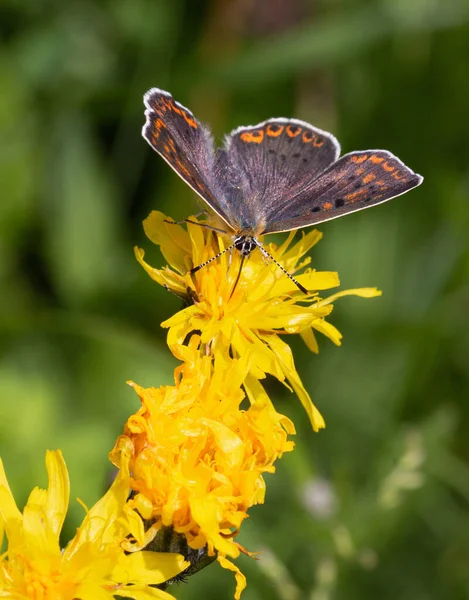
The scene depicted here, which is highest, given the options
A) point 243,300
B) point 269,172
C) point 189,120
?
point 189,120

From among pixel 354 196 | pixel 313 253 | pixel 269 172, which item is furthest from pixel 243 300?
pixel 313 253

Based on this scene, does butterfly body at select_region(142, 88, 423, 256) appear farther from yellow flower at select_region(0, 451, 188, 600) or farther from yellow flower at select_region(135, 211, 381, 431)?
yellow flower at select_region(0, 451, 188, 600)

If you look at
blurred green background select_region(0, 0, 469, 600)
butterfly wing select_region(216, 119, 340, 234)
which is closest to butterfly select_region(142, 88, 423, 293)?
butterfly wing select_region(216, 119, 340, 234)

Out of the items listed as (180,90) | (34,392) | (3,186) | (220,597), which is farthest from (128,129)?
(220,597)

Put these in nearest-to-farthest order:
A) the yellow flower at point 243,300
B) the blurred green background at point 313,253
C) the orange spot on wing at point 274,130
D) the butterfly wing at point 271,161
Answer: the yellow flower at point 243,300 → the butterfly wing at point 271,161 → the orange spot on wing at point 274,130 → the blurred green background at point 313,253

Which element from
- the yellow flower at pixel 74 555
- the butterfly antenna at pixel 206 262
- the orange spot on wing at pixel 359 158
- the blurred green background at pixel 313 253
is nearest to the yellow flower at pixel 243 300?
the butterfly antenna at pixel 206 262

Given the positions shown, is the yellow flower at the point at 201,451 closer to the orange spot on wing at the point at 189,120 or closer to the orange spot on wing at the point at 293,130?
the orange spot on wing at the point at 189,120

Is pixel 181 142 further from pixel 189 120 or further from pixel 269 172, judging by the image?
pixel 269 172

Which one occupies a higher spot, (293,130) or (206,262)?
(293,130)
